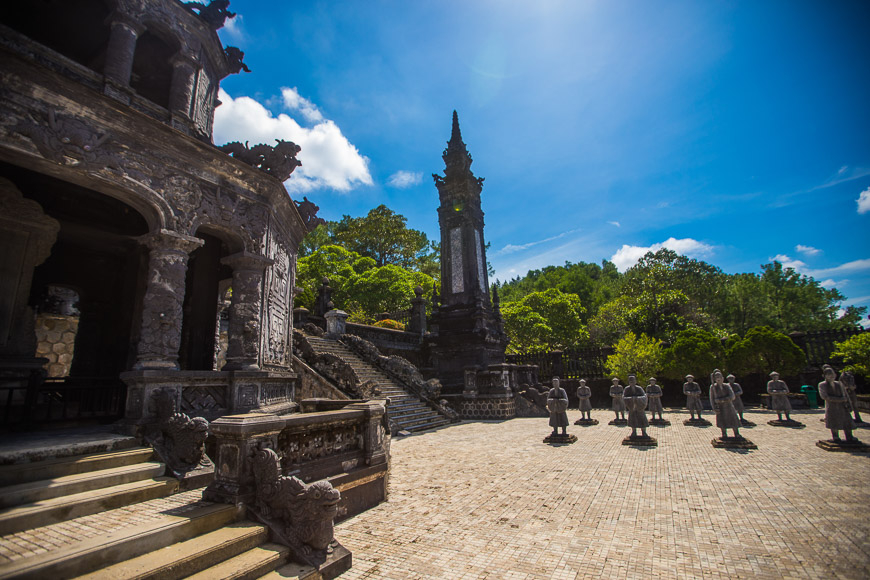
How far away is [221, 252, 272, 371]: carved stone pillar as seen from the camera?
7453 mm

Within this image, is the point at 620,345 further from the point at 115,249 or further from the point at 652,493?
the point at 115,249

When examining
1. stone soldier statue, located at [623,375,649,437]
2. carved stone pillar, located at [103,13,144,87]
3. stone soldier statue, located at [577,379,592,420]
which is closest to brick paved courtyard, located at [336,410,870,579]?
stone soldier statue, located at [623,375,649,437]

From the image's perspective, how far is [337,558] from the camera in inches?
140

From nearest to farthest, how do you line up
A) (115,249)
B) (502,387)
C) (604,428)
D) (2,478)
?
(2,478)
(115,249)
(604,428)
(502,387)

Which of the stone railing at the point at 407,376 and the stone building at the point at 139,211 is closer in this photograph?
the stone building at the point at 139,211

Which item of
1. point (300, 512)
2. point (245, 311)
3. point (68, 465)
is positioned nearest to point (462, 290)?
point (245, 311)

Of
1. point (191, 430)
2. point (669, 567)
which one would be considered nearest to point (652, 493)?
point (669, 567)

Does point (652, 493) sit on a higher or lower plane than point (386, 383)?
lower

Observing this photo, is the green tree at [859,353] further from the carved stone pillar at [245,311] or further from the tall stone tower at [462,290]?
the carved stone pillar at [245,311]

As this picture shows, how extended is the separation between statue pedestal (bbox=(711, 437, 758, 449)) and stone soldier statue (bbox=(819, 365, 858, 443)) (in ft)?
4.90

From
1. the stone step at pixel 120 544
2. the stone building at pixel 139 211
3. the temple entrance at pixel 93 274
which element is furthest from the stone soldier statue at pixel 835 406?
the temple entrance at pixel 93 274

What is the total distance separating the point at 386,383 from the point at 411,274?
19147 mm

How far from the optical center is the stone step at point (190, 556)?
8.99ft

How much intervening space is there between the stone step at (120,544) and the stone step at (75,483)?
1157 mm
